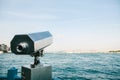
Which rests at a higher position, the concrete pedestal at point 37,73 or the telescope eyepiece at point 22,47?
the telescope eyepiece at point 22,47

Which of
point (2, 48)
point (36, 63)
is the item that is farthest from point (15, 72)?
point (36, 63)

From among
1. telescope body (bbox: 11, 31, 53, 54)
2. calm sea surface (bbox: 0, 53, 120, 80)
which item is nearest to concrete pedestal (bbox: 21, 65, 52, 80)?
telescope body (bbox: 11, 31, 53, 54)

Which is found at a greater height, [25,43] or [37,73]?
[25,43]

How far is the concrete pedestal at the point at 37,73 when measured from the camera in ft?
6.40

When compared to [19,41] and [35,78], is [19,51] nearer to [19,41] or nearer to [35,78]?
[19,41]

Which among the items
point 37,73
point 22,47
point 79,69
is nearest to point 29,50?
point 22,47

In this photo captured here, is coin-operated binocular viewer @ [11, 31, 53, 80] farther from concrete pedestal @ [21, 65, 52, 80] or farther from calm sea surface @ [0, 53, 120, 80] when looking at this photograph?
calm sea surface @ [0, 53, 120, 80]

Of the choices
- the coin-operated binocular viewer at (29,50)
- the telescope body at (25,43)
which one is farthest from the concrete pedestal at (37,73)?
the telescope body at (25,43)

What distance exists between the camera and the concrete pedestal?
195cm

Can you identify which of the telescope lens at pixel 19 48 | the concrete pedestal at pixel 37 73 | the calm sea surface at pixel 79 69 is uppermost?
the telescope lens at pixel 19 48

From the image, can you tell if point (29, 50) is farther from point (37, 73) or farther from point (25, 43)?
point (37, 73)

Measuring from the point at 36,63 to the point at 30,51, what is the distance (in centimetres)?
29

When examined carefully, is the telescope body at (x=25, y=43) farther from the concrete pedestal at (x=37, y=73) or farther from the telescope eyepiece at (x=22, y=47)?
the concrete pedestal at (x=37, y=73)

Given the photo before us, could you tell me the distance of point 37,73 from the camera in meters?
2.02
